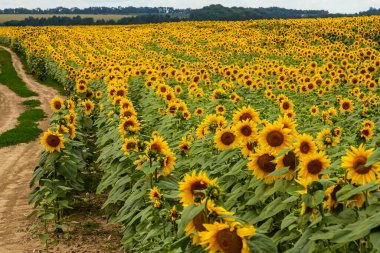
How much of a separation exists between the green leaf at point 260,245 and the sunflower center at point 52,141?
18.6ft

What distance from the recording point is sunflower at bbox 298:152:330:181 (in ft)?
12.0

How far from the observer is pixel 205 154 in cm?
617

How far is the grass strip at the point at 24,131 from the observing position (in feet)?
50.3

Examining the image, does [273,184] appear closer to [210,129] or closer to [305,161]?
[305,161]

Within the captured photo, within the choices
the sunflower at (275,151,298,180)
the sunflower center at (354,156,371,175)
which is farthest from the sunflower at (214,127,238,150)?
the sunflower center at (354,156,371,175)

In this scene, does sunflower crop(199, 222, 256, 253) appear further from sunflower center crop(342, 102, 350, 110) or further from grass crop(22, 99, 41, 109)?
grass crop(22, 99, 41, 109)

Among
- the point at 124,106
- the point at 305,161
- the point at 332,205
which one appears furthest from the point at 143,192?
the point at 124,106

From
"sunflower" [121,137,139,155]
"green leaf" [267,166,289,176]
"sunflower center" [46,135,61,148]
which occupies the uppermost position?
"green leaf" [267,166,289,176]

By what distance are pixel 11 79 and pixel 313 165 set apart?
3024 centimetres

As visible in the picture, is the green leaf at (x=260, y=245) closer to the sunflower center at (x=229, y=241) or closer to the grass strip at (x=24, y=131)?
the sunflower center at (x=229, y=241)

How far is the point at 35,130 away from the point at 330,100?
9.99 metres

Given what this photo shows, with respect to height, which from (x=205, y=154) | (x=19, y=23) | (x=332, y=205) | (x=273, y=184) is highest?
(x=332, y=205)

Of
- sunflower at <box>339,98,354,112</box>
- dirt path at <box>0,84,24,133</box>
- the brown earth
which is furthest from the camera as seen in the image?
dirt path at <box>0,84,24,133</box>

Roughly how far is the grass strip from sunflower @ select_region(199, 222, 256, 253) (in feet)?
44.8
